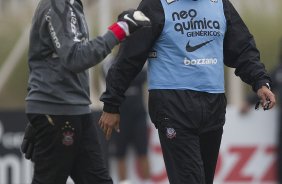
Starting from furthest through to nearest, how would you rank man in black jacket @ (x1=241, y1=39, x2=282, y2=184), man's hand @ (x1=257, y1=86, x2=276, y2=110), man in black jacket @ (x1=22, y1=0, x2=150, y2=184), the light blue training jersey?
1. man in black jacket @ (x1=241, y1=39, x2=282, y2=184)
2. man's hand @ (x1=257, y1=86, x2=276, y2=110)
3. the light blue training jersey
4. man in black jacket @ (x1=22, y1=0, x2=150, y2=184)

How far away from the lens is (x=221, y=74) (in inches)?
225

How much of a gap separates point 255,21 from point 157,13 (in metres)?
4.63

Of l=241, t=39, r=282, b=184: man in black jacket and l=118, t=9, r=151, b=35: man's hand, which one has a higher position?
l=118, t=9, r=151, b=35: man's hand

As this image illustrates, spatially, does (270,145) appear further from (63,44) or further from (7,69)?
(63,44)

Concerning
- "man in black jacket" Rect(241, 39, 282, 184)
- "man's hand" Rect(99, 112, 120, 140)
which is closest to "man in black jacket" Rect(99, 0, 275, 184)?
"man's hand" Rect(99, 112, 120, 140)

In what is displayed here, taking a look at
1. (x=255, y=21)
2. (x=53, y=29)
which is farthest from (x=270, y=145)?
(x=53, y=29)

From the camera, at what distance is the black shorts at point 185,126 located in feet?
18.0

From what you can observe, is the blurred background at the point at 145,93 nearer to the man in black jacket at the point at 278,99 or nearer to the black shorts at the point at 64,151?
the man in black jacket at the point at 278,99

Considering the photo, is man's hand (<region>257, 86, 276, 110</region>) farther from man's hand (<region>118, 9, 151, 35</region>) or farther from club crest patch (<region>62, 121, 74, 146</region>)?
club crest patch (<region>62, 121, 74, 146</region>)

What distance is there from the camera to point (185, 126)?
18.0 feet

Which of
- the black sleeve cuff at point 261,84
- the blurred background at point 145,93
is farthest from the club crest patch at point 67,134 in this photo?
the blurred background at point 145,93

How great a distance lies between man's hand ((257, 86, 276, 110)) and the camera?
5.66 meters

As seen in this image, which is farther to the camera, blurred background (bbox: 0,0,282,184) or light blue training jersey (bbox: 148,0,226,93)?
blurred background (bbox: 0,0,282,184)

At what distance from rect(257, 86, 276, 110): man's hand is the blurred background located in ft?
14.0
